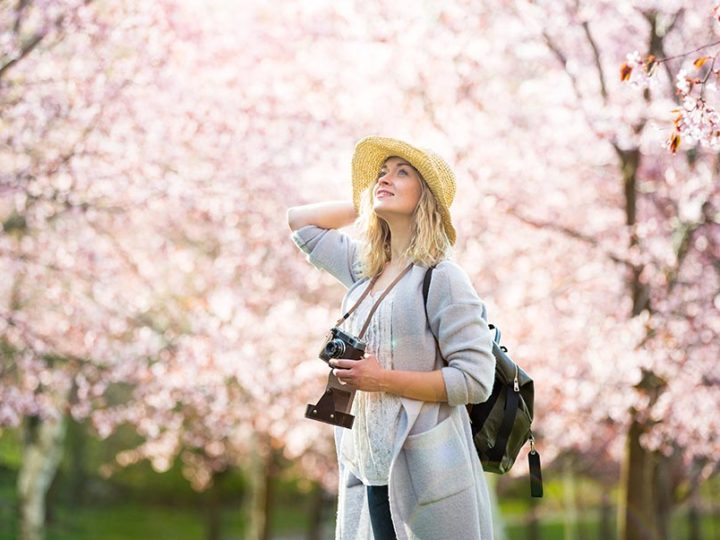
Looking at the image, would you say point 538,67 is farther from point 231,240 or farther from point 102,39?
point 102,39

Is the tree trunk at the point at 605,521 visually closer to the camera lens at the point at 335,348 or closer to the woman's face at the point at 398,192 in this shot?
the woman's face at the point at 398,192

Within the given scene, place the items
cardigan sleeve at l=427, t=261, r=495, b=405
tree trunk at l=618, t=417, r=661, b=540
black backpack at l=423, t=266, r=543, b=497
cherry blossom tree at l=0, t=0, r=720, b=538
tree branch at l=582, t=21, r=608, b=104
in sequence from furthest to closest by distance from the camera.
Result: tree trunk at l=618, t=417, r=661, b=540 → tree branch at l=582, t=21, r=608, b=104 → cherry blossom tree at l=0, t=0, r=720, b=538 → black backpack at l=423, t=266, r=543, b=497 → cardigan sleeve at l=427, t=261, r=495, b=405

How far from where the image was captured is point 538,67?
11.8m

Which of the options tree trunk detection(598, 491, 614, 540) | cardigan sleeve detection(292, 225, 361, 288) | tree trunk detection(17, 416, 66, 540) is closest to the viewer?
cardigan sleeve detection(292, 225, 361, 288)

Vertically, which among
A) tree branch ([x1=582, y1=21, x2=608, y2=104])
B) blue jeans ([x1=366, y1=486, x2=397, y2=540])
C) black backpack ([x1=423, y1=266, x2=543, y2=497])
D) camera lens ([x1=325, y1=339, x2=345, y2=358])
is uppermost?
tree branch ([x1=582, y1=21, x2=608, y2=104])

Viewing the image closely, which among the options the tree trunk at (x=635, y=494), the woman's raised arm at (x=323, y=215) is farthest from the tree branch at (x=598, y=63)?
the woman's raised arm at (x=323, y=215)

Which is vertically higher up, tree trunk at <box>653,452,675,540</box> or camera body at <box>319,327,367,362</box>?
camera body at <box>319,327,367,362</box>

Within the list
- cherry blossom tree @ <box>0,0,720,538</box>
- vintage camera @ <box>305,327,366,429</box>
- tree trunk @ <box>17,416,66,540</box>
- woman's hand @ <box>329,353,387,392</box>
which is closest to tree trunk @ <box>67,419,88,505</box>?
tree trunk @ <box>17,416,66,540</box>

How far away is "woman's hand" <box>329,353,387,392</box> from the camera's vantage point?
3125 mm

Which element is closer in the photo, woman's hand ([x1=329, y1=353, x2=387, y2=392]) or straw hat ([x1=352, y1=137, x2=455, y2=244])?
woman's hand ([x1=329, y1=353, x2=387, y2=392])

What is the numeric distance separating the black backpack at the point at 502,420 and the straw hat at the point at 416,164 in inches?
9.6

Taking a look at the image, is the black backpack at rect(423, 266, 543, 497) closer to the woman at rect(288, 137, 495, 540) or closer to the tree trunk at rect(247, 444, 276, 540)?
the woman at rect(288, 137, 495, 540)

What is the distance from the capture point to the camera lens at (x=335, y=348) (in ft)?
10.3

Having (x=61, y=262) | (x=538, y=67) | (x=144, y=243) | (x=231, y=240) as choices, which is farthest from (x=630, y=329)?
(x=144, y=243)
